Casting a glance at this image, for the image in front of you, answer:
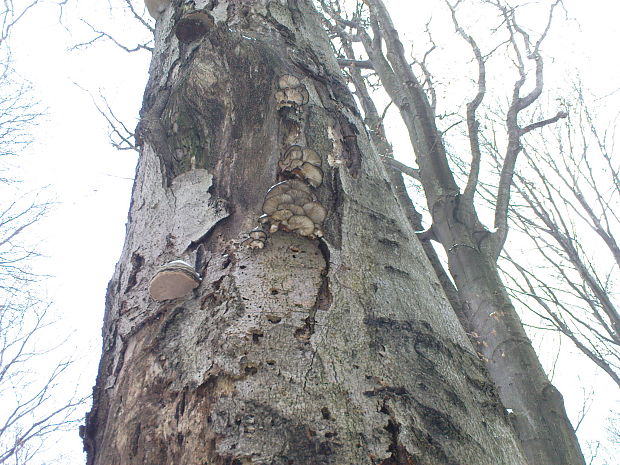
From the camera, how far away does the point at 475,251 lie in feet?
12.2

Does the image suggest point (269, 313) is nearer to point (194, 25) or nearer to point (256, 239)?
point (256, 239)

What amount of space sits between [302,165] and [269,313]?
435 millimetres

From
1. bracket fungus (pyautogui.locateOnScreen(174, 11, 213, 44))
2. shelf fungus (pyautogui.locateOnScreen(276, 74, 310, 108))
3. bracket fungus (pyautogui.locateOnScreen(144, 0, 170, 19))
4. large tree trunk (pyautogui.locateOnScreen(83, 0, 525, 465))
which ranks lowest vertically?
large tree trunk (pyautogui.locateOnScreen(83, 0, 525, 465))

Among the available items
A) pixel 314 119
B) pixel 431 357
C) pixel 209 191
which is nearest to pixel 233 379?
pixel 431 357

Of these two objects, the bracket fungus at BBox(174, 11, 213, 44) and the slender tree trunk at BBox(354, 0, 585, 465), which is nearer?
the bracket fungus at BBox(174, 11, 213, 44)

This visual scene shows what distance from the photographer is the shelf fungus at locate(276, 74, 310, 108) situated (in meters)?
1.49

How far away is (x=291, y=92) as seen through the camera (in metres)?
1.51

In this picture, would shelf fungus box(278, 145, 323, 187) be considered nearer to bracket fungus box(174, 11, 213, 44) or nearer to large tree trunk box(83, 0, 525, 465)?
large tree trunk box(83, 0, 525, 465)

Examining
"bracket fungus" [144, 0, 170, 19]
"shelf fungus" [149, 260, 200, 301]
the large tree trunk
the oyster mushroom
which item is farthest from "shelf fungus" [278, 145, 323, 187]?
"bracket fungus" [144, 0, 170, 19]

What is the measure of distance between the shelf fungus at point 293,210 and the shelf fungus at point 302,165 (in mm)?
72

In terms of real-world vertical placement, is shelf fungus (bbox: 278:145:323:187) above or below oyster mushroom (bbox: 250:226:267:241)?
above

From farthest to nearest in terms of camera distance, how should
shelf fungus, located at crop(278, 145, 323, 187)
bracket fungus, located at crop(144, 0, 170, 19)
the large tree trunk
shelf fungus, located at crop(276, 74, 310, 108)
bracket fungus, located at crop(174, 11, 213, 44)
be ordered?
bracket fungus, located at crop(144, 0, 170, 19), bracket fungus, located at crop(174, 11, 213, 44), shelf fungus, located at crop(276, 74, 310, 108), shelf fungus, located at crop(278, 145, 323, 187), the large tree trunk

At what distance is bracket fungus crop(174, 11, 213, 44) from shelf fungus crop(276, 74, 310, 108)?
0.44 meters

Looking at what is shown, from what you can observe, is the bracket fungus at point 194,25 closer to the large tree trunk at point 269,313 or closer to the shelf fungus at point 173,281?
the large tree trunk at point 269,313
